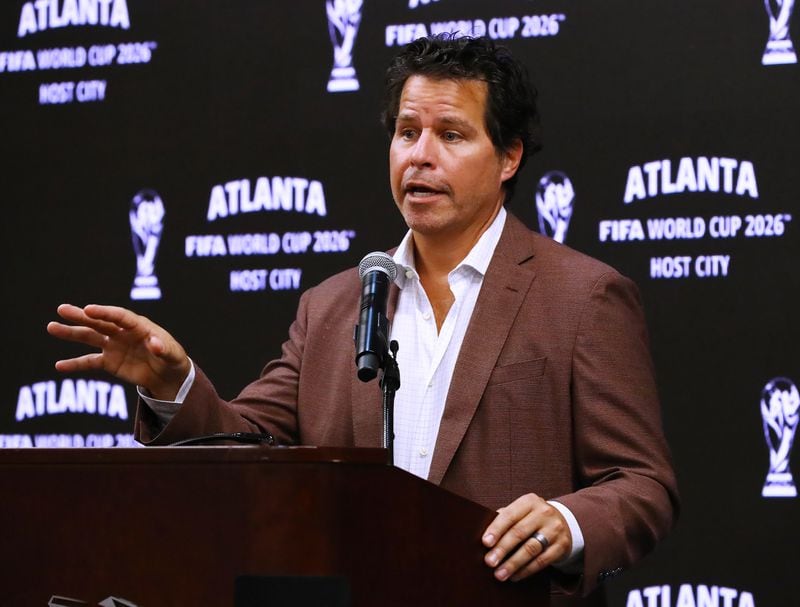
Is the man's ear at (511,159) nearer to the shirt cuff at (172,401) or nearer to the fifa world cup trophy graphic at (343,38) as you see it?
the shirt cuff at (172,401)

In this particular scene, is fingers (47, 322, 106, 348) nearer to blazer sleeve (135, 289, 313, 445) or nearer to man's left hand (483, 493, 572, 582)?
blazer sleeve (135, 289, 313, 445)

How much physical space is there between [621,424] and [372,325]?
624 mm

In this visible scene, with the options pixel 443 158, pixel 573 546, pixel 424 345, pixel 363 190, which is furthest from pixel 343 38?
pixel 573 546

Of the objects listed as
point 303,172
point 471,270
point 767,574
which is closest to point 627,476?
point 471,270

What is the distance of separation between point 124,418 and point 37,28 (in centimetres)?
138

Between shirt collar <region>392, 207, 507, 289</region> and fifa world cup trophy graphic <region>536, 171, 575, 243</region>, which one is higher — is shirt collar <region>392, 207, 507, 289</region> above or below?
below

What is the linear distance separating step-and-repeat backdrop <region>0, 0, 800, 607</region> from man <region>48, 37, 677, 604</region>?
771mm

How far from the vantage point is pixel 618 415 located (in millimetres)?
2156

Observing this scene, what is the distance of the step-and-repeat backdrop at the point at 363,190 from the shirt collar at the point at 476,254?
83cm

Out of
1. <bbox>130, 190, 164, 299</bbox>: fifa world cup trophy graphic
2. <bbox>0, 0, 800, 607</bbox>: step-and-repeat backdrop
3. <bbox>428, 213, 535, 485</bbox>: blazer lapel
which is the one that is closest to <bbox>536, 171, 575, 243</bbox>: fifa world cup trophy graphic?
<bbox>0, 0, 800, 607</bbox>: step-and-repeat backdrop

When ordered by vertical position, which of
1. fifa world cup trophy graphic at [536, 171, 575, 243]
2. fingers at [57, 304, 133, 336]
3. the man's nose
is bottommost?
fingers at [57, 304, 133, 336]

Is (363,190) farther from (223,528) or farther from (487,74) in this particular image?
(223,528)

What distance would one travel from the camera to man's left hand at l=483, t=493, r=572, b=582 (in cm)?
157

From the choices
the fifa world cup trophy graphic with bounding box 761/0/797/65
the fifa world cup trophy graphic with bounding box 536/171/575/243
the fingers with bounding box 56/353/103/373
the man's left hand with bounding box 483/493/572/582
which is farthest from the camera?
the fifa world cup trophy graphic with bounding box 536/171/575/243
